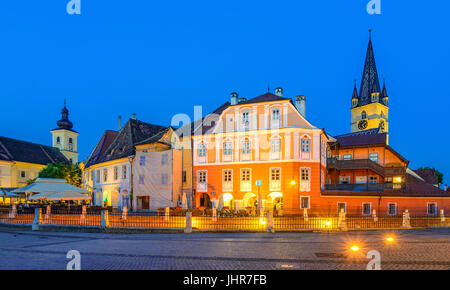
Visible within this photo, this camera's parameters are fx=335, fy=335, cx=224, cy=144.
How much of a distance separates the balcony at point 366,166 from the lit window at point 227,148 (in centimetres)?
1180

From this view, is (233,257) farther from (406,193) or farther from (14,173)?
(14,173)

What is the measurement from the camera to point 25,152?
75.1m

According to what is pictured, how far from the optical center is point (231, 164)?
3591 cm

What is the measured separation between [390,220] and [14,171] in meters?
71.0

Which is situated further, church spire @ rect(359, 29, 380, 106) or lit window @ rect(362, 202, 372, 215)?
church spire @ rect(359, 29, 380, 106)

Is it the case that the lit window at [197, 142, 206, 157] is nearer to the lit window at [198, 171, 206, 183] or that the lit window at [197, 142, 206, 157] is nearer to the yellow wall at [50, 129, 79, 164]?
the lit window at [198, 171, 206, 183]

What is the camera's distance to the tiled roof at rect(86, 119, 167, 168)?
4200 centimetres

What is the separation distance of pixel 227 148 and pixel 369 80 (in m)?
86.2

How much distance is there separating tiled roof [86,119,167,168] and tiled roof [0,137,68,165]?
32.1 meters

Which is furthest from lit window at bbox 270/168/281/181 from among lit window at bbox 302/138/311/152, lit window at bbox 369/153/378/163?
lit window at bbox 369/153/378/163

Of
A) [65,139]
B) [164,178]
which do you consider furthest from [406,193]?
[65,139]

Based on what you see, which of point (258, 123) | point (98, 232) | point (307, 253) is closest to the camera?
point (307, 253)
